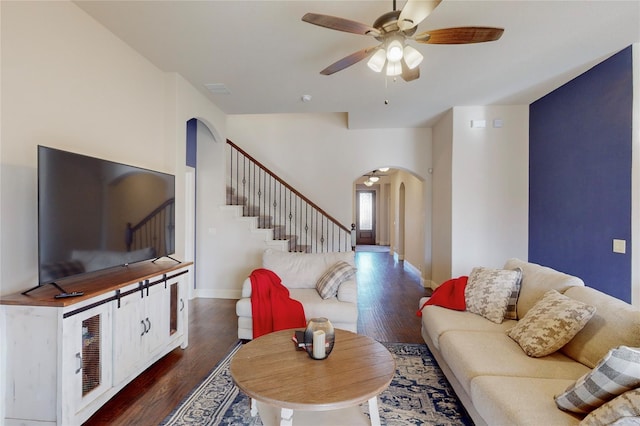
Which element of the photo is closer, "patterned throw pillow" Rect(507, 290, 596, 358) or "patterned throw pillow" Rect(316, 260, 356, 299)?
"patterned throw pillow" Rect(507, 290, 596, 358)

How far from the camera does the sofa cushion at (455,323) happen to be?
95.6 inches

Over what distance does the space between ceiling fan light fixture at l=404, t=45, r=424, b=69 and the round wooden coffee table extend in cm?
210

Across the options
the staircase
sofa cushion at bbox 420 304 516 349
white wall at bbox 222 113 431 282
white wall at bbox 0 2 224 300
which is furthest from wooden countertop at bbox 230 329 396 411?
white wall at bbox 222 113 431 282

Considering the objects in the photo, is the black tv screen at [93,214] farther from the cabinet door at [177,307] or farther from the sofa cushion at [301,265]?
the sofa cushion at [301,265]

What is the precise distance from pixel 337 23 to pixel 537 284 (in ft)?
8.33

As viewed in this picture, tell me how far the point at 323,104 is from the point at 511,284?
11.1ft

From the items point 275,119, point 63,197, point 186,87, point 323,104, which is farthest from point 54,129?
point 275,119

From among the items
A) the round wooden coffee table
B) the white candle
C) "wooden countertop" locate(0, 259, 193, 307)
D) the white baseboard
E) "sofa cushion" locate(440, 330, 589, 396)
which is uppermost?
"wooden countertop" locate(0, 259, 193, 307)

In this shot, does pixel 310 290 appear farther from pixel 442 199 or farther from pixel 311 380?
pixel 442 199

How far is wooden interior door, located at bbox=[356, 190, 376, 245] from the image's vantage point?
1347 centimetres

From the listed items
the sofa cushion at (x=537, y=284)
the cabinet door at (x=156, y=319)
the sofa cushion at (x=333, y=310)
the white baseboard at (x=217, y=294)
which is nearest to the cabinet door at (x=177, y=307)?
the cabinet door at (x=156, y=319)

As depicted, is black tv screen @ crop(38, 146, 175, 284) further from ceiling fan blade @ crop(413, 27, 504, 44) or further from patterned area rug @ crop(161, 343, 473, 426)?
ceiling fan blade @ crop(413, 27, 504, 44)

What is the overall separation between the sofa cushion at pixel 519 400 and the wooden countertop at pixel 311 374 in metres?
0.48

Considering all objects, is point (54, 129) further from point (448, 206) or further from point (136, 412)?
point (448, 206)
